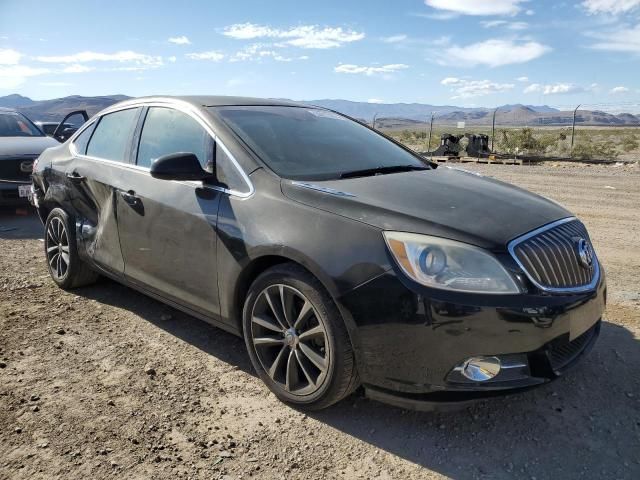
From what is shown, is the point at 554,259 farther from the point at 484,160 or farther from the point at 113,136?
the point at 484,160

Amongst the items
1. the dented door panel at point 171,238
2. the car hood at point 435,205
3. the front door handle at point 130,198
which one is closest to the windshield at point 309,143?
the car hood at point 435,205

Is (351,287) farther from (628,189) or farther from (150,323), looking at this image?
(628,189)

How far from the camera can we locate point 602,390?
317 centimetres

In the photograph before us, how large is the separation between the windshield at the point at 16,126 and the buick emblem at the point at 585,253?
30.3 feet

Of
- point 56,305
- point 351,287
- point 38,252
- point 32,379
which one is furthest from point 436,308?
point 38,252

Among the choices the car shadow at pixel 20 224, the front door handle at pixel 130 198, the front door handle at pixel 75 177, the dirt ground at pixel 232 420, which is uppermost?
the front door handle at pixel 75 177

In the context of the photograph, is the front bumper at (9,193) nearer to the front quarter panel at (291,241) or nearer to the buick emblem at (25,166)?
the buick emblem at (25,166)

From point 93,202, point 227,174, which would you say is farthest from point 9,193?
point 227,174

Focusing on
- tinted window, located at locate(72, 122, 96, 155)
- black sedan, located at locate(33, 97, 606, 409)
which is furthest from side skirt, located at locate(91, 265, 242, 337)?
tinted window, located at locate(72, 122, 96, 155)

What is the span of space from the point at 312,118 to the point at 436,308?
218 centimetres

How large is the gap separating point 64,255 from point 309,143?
2.57m

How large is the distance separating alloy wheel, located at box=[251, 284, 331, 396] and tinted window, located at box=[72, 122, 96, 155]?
262cm

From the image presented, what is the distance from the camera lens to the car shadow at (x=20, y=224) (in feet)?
23.7

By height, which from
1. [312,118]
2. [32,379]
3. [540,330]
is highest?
[312,118]
